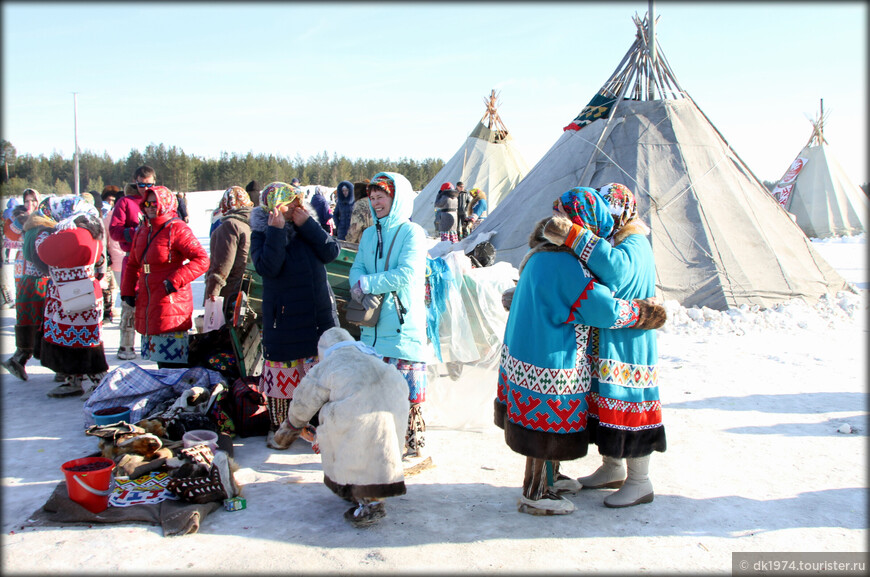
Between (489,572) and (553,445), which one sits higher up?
(553,445)

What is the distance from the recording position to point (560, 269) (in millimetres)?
2871

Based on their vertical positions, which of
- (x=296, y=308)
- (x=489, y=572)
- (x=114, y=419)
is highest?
(x=296, y=308)

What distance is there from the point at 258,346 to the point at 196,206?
77.3 feet

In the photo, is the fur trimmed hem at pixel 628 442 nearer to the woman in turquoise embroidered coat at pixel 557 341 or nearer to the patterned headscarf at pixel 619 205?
the woman in turquoise embroidered coat at pixel 557 341

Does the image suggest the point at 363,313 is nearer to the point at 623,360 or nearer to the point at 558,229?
the point at 558,229

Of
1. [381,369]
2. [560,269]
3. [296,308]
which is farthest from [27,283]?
[560,269]

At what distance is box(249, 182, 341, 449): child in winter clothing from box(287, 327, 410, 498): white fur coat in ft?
3.17

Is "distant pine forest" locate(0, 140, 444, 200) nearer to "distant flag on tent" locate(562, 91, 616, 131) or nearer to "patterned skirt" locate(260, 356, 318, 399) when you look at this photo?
"distant flag on tent" locate(562, 91, 616, 131)

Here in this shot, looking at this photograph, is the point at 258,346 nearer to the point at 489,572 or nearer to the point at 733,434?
the point at 489,572

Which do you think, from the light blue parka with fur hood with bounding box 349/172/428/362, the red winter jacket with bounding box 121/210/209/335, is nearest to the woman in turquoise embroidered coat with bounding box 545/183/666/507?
the light blue parka with fur hood with bounding box 349/172/428/362

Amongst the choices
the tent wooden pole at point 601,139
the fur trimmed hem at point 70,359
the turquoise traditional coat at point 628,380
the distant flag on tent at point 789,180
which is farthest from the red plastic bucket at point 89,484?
the distant flag on tent at point 789,180

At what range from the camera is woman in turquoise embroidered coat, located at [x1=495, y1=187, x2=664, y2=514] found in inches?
112

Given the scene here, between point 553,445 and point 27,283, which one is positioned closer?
point 553,445

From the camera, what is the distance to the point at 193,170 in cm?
3569
